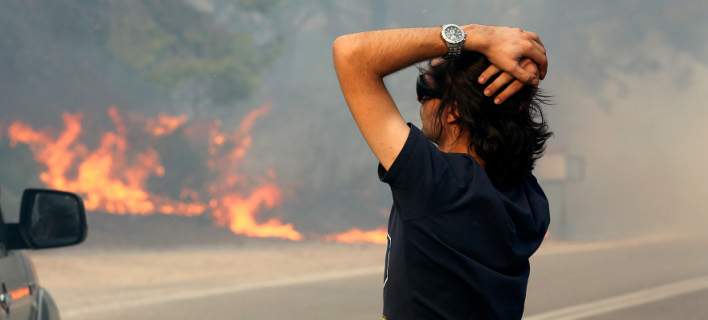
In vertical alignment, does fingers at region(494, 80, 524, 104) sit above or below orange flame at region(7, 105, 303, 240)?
above

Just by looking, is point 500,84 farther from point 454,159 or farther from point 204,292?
point 204,292

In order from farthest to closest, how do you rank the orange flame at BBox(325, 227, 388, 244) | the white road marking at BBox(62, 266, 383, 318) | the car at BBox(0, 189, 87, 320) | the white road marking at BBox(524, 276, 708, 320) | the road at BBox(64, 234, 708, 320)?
1. the orange flame at BBox(325, 227, 388, 244)
2. the white road marking at BBox(62, 266, 383, 318)
3. the road at BBox(64, 234, 708, 320)
4. the white road marking at BBox(524, 276, 708, 320)
5. the car at BBox(0, 189, 87, 320)

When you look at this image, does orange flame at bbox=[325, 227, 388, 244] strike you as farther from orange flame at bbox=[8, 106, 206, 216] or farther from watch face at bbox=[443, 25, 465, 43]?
watch face at bbox=[443, 25, 465, 43]

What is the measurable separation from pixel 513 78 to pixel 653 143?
2755 cm

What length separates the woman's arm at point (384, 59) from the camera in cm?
187

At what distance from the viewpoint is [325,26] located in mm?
30625

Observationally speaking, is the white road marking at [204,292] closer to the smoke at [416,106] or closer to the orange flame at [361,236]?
the orange flame at [361,236]

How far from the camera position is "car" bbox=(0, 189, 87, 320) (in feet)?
8.87

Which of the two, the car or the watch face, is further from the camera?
the car

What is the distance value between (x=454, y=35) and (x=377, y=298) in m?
8.32

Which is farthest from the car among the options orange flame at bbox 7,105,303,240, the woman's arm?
orange flame at bbox 7,105,303,240

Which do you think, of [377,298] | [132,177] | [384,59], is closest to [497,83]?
[384,59]

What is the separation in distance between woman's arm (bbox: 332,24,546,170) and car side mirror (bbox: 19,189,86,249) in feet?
4.00

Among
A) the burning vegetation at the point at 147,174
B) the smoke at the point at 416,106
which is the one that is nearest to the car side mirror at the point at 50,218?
the burning vegetation at the point at 147,174
